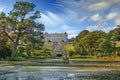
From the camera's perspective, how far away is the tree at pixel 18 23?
71.3m

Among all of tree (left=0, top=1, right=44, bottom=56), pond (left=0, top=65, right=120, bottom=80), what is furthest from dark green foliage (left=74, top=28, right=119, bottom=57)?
pond (left=0, top=65, right=120, bottom=80)

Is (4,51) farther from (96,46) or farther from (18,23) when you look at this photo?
(96,46)

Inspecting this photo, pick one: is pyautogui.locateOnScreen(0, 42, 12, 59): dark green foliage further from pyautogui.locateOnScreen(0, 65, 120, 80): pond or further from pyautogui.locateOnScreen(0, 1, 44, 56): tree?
pyautogui.locateOnScreen(0, 65, 120, 80): pond

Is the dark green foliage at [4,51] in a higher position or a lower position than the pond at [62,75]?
higher

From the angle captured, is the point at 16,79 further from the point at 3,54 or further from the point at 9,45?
the point at 9,45

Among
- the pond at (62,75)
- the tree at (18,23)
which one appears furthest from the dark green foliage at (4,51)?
the pond at (62,75)

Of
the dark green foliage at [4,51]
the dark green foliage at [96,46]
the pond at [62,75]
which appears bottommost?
the pond at [62,75]

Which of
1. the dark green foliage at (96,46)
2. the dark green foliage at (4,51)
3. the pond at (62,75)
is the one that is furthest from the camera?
the dark green foliage at (96,46)

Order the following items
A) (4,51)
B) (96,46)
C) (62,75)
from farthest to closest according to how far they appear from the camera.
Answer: (96,46)
(4,51)
(62,75)

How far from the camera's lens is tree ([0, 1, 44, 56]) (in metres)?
71.3

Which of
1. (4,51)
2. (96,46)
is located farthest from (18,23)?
(96,46)

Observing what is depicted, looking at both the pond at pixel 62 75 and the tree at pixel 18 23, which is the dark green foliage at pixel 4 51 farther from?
the pond at pixel 62 75

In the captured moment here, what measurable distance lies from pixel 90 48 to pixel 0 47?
4772 cm

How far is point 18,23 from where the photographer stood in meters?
71.6
